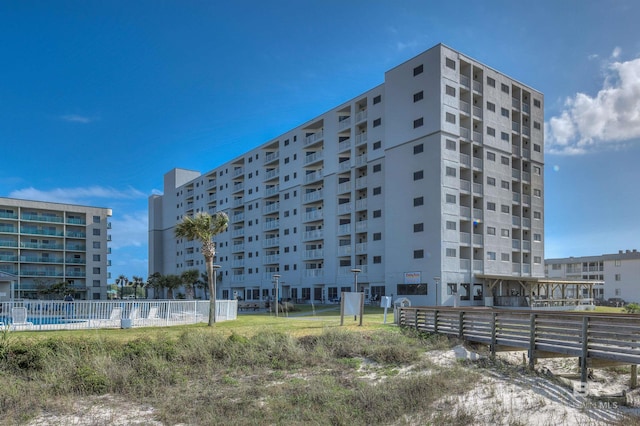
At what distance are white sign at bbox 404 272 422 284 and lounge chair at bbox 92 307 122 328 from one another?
2995cm

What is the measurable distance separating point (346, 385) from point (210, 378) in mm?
4247

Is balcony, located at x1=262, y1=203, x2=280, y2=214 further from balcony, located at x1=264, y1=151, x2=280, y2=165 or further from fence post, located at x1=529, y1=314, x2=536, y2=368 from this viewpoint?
fence post, located at x1=529, y1=314, x2=536, y2=368

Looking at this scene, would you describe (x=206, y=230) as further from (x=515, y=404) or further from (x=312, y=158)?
(x=312, y=158)

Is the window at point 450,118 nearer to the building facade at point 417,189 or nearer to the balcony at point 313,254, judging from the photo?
the building facade at point 417,189

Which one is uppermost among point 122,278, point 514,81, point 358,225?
point 514,81

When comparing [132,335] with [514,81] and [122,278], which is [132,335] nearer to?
[514,81]

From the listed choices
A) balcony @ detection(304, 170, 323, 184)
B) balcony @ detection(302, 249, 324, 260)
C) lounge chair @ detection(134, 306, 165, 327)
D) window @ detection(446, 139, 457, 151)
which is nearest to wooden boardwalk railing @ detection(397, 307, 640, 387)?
lounge chair @ detection(134, 306, 165, 327)

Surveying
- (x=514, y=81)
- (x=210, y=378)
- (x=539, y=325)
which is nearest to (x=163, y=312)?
(x=210, y=378)

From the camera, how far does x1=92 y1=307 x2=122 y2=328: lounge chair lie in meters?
23.4

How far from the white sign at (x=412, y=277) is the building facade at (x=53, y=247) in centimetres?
4966

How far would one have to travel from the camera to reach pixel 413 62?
50125 millimetres

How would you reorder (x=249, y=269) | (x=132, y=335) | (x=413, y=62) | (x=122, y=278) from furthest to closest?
(x=122, y=278), (x=249, y=269), (x=413, y=62), (x=132, y=335)

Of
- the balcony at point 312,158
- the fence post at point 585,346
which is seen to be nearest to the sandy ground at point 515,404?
the fence post at point 585,346

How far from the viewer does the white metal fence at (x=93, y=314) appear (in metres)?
22.2
